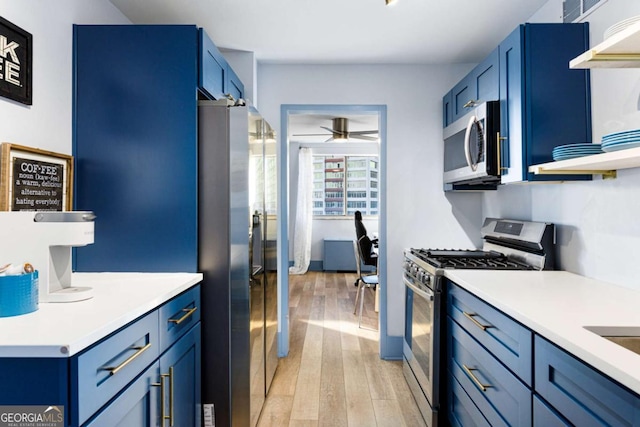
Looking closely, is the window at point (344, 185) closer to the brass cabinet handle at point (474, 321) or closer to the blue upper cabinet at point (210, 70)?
the blue upper cabinet at point (210, 70)

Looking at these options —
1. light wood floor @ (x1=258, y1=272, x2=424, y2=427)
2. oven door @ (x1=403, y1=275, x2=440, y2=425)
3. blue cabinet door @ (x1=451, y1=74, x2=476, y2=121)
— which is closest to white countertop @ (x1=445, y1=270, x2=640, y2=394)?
oven door @ (x1=403, y1=275, x2=440, y2=425)

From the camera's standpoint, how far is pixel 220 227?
189cm

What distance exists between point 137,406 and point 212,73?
1626 mm

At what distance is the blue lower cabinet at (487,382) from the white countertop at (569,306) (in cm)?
24

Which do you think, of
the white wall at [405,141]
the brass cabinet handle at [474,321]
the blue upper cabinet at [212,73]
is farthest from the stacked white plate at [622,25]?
the white wall at [405,141]

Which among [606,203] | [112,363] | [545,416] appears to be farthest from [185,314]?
[606,203]

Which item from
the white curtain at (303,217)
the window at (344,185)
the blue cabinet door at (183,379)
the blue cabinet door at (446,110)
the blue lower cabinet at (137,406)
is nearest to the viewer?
the blue lower cabinet at (137,406)

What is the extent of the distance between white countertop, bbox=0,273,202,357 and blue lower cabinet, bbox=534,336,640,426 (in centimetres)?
127

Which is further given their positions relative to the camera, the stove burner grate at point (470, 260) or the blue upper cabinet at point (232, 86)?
the blue upper cabinet at point (232, 86)

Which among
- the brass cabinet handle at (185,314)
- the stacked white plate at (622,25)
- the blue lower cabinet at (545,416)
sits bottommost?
the blue lower cabinet at (545,416)

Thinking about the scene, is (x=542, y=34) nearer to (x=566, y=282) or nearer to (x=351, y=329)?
(x=566, y=282)

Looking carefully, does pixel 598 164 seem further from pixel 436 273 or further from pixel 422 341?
pixel 422 341

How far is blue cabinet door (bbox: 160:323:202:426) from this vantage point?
1.47 meters

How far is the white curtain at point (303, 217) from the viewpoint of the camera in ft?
23.7
